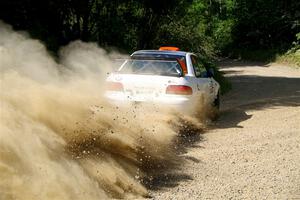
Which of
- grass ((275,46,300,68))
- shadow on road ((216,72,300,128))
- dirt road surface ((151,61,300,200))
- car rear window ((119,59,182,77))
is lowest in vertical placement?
grass ((275,46,300,68))

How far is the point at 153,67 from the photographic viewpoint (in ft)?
34.6

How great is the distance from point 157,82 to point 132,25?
43.1 ft

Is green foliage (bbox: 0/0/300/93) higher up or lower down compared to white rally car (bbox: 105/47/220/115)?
lower down

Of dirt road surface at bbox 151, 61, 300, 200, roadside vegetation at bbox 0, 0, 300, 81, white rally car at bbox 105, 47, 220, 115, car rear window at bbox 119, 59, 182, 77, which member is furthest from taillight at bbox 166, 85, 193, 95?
roadside vegetation at bbox 0, 0, 300, 81

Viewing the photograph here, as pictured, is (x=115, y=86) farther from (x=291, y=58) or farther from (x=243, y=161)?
(x=291, y=58)

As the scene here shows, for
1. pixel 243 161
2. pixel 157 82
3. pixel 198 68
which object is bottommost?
pixel 243 161

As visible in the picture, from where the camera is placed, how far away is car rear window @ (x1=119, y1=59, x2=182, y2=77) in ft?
34.2

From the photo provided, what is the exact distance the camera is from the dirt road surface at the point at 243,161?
246 inches

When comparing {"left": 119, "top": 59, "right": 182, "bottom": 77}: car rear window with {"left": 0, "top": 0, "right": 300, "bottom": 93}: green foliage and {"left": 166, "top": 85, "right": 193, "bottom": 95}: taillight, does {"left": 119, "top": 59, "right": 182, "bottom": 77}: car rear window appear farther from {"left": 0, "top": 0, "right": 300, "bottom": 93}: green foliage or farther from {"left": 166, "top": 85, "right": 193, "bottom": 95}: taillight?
{"left": 0, "top": 0, "right": 300, "bottom": 93}: green foliage

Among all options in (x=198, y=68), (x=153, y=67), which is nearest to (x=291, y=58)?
(x=198, y=68)

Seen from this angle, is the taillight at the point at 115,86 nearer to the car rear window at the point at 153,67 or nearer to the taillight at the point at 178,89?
the car rear window at the point at 153,67

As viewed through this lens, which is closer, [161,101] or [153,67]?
[161,101]

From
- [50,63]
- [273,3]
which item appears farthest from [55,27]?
[273,3]

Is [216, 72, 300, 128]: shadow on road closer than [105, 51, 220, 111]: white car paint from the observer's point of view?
No
